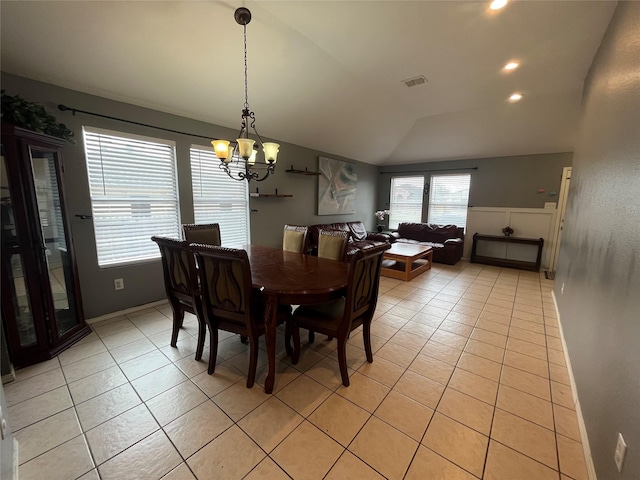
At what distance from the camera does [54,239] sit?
2.31 meters

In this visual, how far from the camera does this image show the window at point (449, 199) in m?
6.11

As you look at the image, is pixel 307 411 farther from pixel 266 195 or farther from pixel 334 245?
pixel 266 195

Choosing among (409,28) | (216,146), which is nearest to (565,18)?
(409,28)

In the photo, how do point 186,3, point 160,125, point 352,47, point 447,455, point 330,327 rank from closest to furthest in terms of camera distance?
point 447,455 < point 330,327 < point 186,3 < point 352,47 < point 160,125

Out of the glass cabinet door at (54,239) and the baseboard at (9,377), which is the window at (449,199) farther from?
the baseboard at (9,377)

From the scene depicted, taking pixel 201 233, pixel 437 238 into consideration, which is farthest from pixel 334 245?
pixel 437 238

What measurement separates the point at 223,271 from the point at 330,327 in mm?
862

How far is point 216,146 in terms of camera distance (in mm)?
2115

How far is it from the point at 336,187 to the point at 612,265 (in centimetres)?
486

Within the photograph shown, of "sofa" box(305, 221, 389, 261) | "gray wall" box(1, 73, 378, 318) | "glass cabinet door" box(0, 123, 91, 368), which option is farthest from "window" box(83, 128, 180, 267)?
"sofa" box(305, 221, 389, 261)

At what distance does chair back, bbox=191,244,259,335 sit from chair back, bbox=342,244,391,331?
0.68 metres

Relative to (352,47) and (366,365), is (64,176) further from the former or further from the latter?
(366,365)

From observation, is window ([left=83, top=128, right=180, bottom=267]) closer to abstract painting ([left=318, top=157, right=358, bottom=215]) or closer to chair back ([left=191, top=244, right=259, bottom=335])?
chair back ([left=191, top=244, right=259, bottom=335])

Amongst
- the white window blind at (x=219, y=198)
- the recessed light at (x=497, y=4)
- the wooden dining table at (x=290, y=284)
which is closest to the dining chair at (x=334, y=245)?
the wooden dining table at (x=290, y=284)
